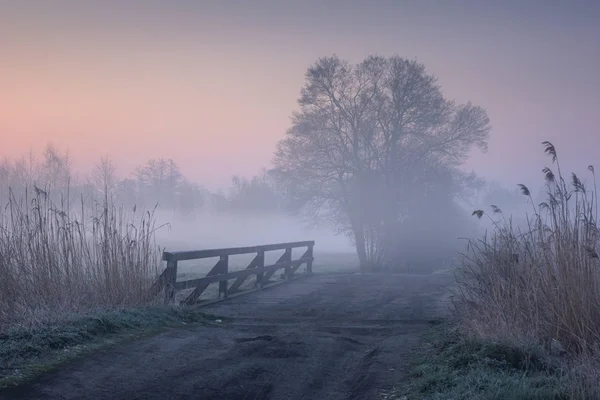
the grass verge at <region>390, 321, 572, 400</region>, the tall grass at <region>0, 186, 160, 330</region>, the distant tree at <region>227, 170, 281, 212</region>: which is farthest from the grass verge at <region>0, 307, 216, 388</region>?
→ the distant tree at <region>227, 170, 281, 212</region>

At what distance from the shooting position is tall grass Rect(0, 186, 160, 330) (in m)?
9.55

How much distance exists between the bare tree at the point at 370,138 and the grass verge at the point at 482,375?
2476 cm

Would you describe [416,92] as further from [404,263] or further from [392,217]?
[404,263]

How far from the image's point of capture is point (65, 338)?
7941mm

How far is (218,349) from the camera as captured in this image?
28.1 ft

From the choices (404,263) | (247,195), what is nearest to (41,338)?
(404,263)

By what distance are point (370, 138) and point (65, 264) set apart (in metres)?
24.4

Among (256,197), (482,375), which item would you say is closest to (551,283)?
(482,375)

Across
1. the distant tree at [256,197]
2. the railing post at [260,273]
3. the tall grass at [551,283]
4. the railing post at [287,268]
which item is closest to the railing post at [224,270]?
the railing post at [260,273]

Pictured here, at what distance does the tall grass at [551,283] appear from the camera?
758 centimetres

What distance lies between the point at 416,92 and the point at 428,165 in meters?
4.12

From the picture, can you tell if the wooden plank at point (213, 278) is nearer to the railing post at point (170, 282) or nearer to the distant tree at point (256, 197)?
the railing post at point (170, 282)

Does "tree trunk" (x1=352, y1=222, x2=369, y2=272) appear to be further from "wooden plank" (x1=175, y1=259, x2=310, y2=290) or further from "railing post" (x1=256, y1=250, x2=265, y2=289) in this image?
"railing post" (x1=256, y1=250, x2=265, y2=289)

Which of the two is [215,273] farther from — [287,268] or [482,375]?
[482,375]
